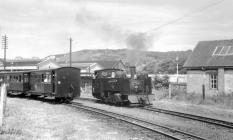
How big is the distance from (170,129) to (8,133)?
18.1 feet

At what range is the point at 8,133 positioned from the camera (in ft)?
31.3

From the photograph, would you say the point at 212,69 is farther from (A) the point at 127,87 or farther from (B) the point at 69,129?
(B) the point at 69,129

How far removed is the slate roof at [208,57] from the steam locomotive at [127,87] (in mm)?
10603

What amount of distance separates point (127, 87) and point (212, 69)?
12.6 m

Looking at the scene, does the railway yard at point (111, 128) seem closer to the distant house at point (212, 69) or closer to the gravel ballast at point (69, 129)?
the gravel ballast at point (69, 129)

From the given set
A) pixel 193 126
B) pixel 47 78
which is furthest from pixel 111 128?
pixel 47 78

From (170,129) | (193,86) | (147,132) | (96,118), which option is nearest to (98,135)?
(147,132)

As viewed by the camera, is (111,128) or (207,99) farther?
(207,99)

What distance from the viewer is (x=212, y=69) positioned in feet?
92.8

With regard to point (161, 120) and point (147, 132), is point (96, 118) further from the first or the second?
point (147, 132)

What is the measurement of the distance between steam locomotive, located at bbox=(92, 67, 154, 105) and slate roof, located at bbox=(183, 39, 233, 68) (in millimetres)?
10603

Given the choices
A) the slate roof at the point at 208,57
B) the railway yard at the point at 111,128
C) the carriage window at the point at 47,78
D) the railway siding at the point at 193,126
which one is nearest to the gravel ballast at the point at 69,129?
the railway yard at the point at 111,128

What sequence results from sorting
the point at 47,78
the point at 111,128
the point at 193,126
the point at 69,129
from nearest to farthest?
the point at 69,129
the point at 111,128
the point at 193,126
the point at 47,78

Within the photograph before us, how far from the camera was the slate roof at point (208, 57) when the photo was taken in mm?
28217
